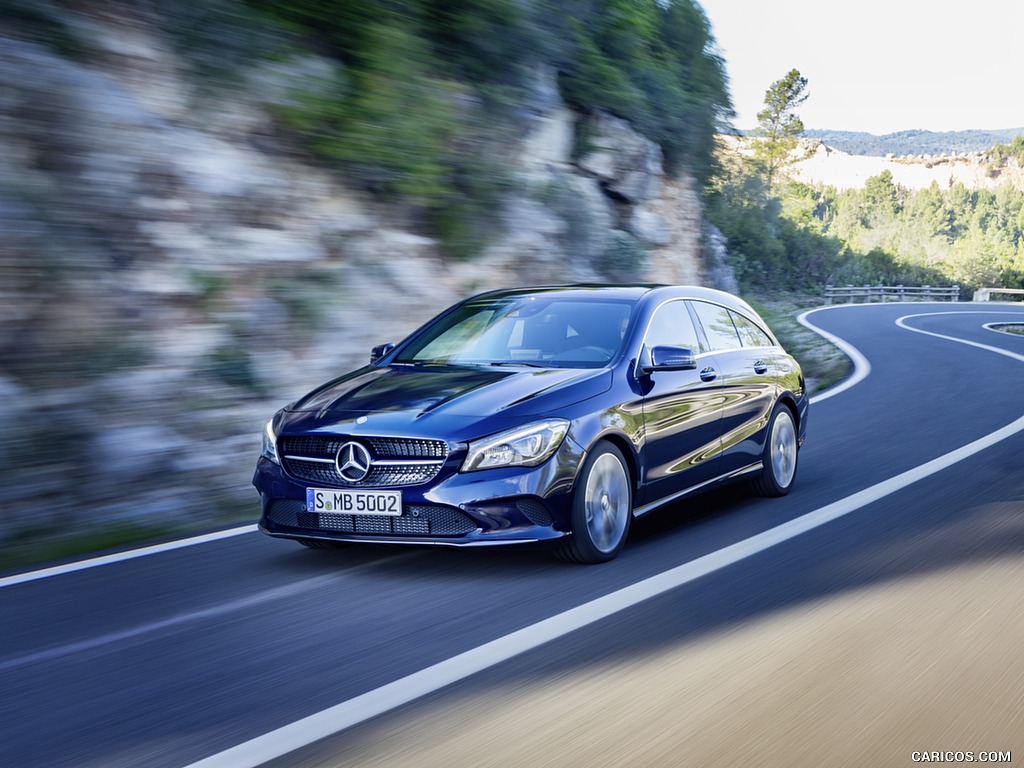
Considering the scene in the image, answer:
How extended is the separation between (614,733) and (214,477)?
238 inches

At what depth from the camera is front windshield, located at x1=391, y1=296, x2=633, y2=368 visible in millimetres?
7152

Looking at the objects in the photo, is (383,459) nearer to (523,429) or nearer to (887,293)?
(523,429)

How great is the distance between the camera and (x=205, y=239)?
10.7 meters

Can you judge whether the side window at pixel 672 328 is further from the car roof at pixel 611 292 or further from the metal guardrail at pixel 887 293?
the metal guardrail at pixel 887 293

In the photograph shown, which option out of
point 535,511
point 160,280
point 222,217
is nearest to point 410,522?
point 535,511

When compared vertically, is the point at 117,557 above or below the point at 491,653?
below

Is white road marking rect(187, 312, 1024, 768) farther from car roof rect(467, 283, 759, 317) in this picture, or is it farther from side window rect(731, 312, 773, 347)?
car roof rect(467, 283, 759, 317)

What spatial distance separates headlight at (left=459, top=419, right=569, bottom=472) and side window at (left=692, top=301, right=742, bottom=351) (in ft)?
7.69

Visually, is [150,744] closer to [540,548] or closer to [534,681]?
[534,681]

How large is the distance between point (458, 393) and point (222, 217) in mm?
5299

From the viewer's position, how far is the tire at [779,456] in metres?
8.59

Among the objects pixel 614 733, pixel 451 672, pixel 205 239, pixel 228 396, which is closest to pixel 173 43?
pixel 205 239

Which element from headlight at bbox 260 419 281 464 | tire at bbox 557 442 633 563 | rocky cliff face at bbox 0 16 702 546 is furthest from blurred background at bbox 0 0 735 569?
tire at bbox 557 442 633 563

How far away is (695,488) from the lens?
7.59 metres
